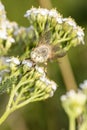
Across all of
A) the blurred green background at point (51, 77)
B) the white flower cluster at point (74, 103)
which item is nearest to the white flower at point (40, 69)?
the white flower cluster at point (74, 103)

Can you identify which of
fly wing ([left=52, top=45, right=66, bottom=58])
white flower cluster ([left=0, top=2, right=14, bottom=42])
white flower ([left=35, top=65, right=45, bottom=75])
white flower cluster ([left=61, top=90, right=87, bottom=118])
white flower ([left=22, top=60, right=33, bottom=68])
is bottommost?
white flower cluster ([left=61, top=90, right=87, bottom=118])

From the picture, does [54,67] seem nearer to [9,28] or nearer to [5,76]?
[9,28]

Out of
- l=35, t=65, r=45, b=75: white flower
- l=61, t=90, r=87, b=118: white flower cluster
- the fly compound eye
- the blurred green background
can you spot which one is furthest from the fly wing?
the blurred green background

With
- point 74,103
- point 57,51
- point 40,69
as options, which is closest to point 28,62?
point 40,69

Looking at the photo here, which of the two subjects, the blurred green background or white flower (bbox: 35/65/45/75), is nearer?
white flower (bbox: 35/65/45/75)

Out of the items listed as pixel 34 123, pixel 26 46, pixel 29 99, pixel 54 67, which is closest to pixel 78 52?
pixel 54 67

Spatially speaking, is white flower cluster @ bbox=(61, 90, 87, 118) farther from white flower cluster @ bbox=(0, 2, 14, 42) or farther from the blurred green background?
the blurred green background
